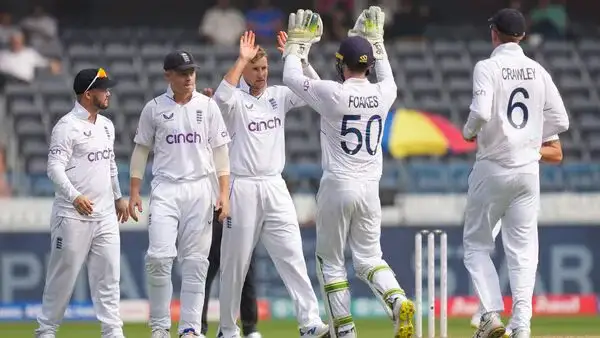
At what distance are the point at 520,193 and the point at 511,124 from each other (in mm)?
480

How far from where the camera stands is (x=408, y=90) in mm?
20562

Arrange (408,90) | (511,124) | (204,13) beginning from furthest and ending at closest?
1. (204,13)
2. (408,90)
3. (511,124)

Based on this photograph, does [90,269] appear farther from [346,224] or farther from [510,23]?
[510,23]

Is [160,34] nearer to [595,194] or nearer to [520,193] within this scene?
[595,194]

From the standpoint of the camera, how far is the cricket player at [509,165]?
10.5 meters

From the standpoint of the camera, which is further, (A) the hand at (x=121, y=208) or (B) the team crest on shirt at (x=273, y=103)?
(A) the hand at (x=121, y=208)

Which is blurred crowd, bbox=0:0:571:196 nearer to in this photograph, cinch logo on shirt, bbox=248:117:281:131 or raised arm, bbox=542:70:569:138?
cinch logo on shirt, bbox=248:117:281:131

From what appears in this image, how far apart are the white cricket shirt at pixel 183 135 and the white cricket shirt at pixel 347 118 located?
2.81 feet

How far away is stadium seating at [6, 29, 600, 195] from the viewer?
18.0 metres

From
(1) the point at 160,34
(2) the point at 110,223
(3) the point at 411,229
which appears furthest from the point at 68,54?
(2) the point at 110,223

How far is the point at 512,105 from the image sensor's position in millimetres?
10594

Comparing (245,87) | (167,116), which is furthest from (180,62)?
(245,87)

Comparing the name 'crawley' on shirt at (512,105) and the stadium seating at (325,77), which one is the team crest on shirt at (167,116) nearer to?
the name 'crawley' on shirt at (512,105)

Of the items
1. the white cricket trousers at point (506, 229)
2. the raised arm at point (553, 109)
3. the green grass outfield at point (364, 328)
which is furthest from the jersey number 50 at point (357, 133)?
the green grass outfield at point (364, 328)
